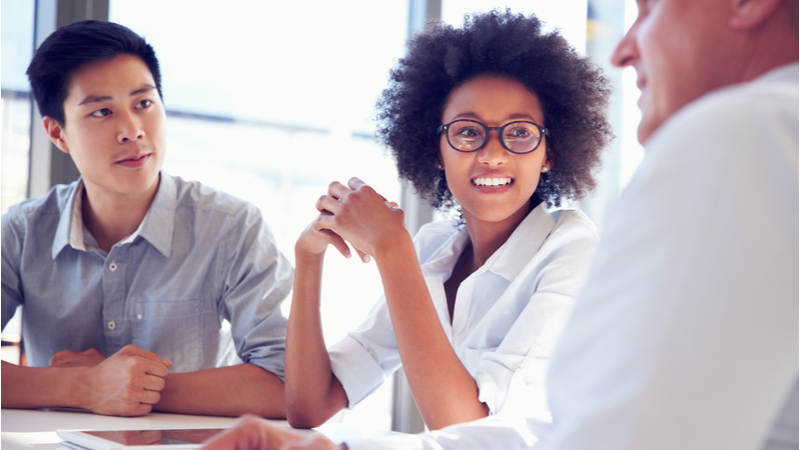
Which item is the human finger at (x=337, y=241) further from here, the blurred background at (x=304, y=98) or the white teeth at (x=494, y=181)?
the blurred background at (x=304, y=98)

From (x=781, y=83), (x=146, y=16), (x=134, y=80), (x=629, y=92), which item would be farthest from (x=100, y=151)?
(x=629, y=92)

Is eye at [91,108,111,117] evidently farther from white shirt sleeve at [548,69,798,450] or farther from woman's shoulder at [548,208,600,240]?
white shirt sleeve at [548,69,798,450]

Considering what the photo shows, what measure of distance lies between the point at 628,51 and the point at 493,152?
2.26 ft

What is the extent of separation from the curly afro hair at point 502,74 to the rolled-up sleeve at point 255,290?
45 cm

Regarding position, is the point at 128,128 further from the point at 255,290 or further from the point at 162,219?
the point at 255,290

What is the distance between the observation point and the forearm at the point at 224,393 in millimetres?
1381

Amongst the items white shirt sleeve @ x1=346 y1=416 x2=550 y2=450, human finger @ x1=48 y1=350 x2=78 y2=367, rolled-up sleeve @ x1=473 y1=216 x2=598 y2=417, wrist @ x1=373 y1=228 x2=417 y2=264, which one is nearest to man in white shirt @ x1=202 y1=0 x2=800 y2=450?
white shirt sleeve @ x1=346 y1=416 x2=550 y2=450

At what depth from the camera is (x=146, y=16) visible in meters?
2.29

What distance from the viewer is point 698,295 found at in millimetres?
377

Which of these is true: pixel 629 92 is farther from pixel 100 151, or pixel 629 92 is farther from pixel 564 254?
pixel 100 151

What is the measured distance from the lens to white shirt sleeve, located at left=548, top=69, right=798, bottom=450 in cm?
38

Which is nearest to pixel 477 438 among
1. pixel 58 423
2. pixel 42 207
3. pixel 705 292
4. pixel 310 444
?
pixel 310 444

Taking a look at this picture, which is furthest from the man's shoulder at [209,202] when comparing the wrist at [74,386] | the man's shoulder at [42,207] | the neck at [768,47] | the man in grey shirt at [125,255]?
the neck at [768,47]

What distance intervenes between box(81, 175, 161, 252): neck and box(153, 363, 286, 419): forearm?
0.56 m
